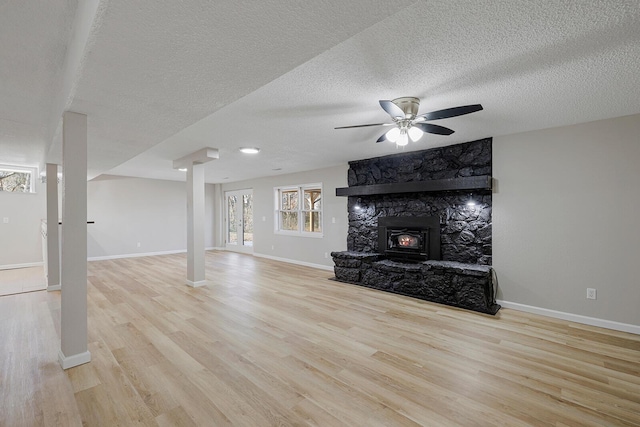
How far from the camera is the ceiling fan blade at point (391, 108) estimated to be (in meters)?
2.23

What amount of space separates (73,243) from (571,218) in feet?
17.7

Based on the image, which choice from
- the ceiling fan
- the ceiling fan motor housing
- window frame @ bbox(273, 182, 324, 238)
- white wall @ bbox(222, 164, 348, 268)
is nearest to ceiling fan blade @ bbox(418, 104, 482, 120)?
the ceiling fan

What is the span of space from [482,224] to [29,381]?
17.3ft

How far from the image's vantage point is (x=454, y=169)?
4.45 metres

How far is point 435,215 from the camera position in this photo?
4.69 metres

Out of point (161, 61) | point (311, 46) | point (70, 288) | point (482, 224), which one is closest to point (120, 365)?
point (70, 288)

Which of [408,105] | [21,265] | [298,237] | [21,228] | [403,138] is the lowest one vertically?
[21,265]

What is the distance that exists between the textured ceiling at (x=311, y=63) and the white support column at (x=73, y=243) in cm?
27

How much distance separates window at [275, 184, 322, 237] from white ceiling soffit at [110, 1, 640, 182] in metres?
3.12

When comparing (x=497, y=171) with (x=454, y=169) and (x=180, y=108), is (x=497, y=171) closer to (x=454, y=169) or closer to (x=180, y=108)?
(x=454, y=169)

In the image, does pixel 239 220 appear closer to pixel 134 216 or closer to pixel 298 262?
pixel 134 216

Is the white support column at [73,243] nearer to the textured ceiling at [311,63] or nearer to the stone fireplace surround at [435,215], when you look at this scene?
the textured ceiling at [311,63]

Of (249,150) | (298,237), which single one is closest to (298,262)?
(298,237)

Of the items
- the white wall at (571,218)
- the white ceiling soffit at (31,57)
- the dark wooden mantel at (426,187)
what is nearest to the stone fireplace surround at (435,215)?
the dark wooden mantel at (426,187)
